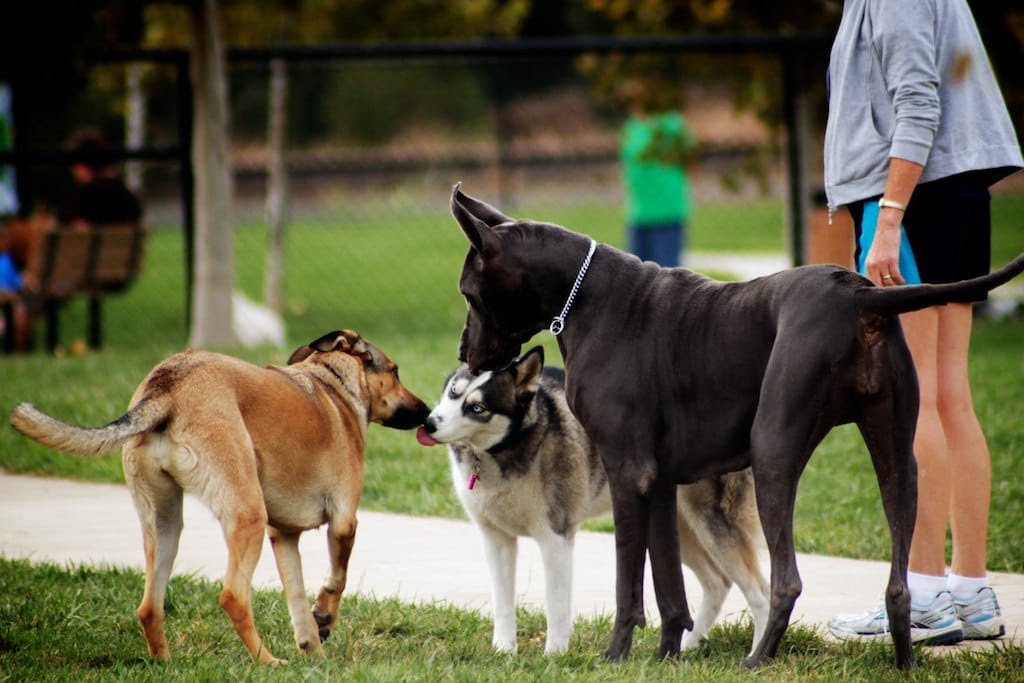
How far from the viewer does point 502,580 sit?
479 cm

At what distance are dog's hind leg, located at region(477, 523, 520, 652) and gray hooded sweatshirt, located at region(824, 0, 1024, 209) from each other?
180 centimetres

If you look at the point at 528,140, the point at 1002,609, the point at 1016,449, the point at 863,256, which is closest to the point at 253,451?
the point at 863,256

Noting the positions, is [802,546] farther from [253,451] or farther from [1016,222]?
[1016,222]

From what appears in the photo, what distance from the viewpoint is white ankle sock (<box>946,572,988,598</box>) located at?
4723 mm

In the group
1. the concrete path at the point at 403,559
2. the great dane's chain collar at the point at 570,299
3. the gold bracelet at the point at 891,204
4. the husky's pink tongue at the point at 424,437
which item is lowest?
the concrete path at the point at 403,559

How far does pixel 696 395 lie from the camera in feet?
13.3

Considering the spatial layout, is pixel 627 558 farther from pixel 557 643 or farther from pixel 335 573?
pixel 335 573

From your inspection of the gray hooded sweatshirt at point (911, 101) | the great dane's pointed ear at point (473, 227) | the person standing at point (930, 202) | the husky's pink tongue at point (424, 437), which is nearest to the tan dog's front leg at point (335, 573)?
the husky's pink tongue at point (424, 437)

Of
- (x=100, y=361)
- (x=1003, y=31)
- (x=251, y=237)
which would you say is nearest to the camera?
(x=100, y=361)

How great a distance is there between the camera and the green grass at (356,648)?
407 centimetres

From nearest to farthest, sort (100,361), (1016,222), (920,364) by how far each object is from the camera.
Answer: (920,364) → (100,361) → (1016,222)

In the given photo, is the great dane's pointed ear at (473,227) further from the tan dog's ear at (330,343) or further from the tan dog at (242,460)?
the tan dog's ear at (330,343)

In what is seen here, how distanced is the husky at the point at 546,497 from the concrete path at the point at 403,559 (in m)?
0.37

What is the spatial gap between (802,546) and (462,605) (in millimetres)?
1810
